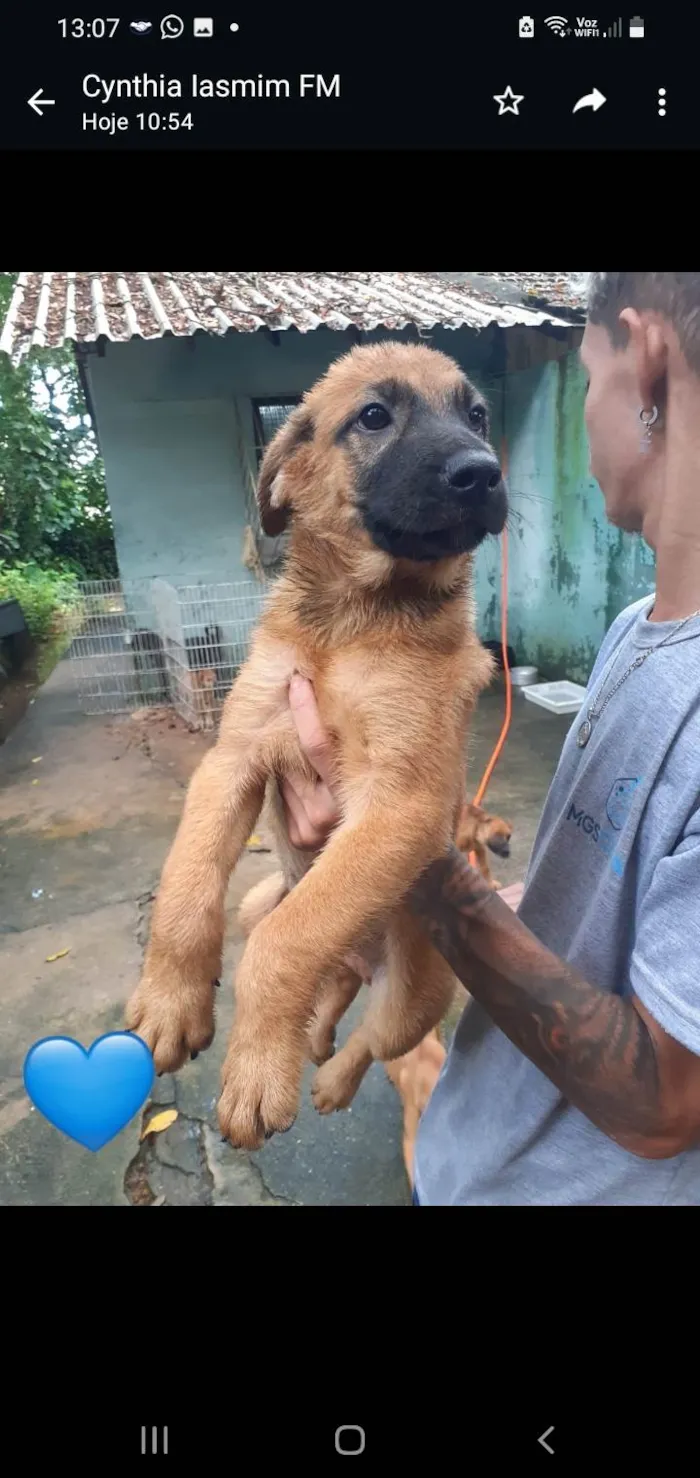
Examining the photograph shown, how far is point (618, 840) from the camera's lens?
950 mm

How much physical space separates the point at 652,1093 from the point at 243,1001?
23.1 inches

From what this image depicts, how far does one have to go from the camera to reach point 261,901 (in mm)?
1672

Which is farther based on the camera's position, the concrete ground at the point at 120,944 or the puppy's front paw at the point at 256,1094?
the concrete ground at the point at 120,944

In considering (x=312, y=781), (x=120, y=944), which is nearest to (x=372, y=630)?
(x=312, y=781)

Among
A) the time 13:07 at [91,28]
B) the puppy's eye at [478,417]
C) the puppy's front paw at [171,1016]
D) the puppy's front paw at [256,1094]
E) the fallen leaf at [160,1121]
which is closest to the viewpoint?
the time 13:07 at [91,28]

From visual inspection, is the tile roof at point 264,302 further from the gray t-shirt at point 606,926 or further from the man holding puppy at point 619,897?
the gray t-shirt at point 606,926

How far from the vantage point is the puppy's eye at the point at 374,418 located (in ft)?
4.12

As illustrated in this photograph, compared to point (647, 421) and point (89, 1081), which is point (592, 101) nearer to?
point (647, 421)

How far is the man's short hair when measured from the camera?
0.83 m

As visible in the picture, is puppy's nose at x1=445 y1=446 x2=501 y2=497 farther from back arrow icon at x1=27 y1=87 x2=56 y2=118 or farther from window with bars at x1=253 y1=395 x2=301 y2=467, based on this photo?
back arrow icon at x1=27 y1=87 x2=56 y2=118

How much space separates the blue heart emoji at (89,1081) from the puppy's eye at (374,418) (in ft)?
3.55

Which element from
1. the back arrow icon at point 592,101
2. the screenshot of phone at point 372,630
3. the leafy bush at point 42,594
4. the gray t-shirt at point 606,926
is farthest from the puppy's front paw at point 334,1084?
the back arrow icon at point 592,101
